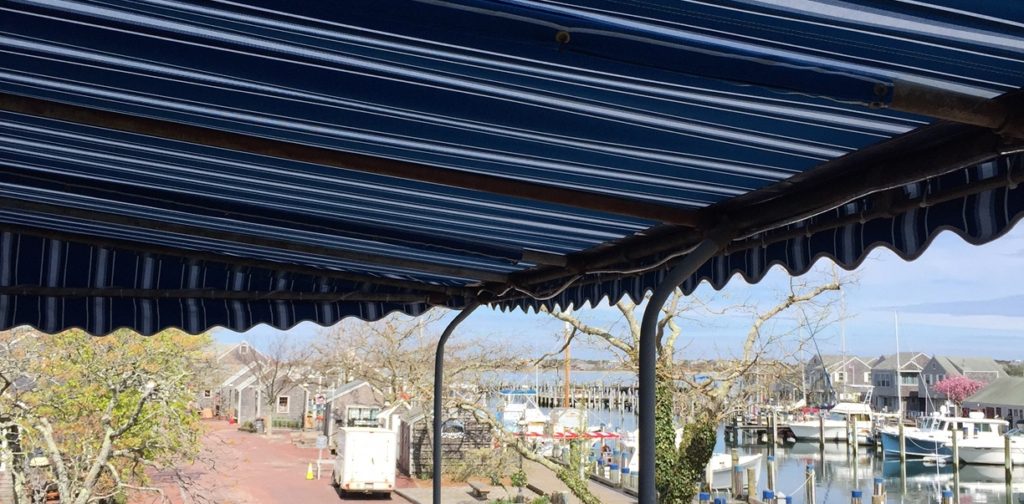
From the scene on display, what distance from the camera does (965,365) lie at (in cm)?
6247

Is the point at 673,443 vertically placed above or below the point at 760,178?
below

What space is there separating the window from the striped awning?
21.6 m

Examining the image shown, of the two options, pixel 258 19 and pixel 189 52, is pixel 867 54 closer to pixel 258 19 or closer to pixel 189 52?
pixel 258 19

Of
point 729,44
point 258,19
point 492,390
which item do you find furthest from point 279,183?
point 492,390

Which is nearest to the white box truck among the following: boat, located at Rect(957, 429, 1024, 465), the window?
the window

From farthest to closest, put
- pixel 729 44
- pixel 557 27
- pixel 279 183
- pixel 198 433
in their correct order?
pixel 198 433, pixel 279 183, pixel 729 44, pixel 557 27

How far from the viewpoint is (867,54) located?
1299 mm

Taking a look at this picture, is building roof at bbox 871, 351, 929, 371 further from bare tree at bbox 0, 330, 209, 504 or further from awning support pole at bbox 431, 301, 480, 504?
awning support pole at bbox 431, 301, 480, 504

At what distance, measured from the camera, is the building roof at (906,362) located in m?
63.5

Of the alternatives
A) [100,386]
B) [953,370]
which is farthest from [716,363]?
[953,370]

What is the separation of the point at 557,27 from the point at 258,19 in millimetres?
607

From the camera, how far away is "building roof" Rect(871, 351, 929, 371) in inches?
2500

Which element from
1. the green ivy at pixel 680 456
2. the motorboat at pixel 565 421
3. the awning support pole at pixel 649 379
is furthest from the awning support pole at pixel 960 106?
the motorboat at pixel 565 421

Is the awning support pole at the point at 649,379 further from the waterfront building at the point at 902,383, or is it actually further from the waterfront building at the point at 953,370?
the waterfront building at the point at 902,383
